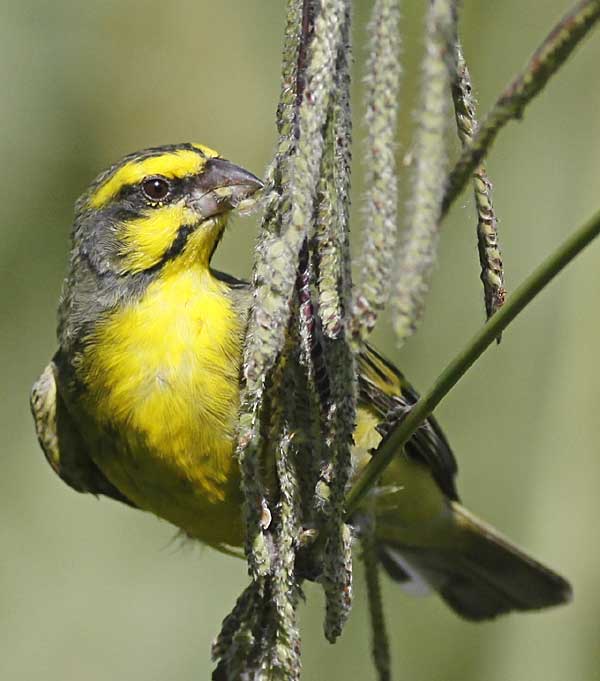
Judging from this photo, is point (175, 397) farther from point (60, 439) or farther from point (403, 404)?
point (60, 439)

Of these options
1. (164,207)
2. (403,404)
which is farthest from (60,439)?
(403,404)

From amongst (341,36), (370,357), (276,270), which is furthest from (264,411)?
(370,357)

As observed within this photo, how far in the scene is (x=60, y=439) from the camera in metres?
3.28

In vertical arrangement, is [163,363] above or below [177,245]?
below

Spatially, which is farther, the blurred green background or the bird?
the blurred green background

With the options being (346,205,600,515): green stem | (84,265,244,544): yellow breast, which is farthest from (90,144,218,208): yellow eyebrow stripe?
(346,205,600,515): green stem

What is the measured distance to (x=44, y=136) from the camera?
4090 mm

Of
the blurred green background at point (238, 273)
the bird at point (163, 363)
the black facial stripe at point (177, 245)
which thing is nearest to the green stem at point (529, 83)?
the bird at point (163, 363)

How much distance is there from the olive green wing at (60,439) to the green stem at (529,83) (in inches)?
89.8

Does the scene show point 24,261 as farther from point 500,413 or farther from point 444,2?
point 444,2

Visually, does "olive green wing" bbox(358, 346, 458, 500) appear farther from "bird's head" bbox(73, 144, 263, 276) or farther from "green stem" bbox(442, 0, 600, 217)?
"green stem" bbox(442, 0, 600, 217)

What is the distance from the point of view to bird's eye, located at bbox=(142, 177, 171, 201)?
117 inches

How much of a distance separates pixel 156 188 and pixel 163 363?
0.52 m

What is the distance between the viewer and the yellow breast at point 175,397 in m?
2.70
